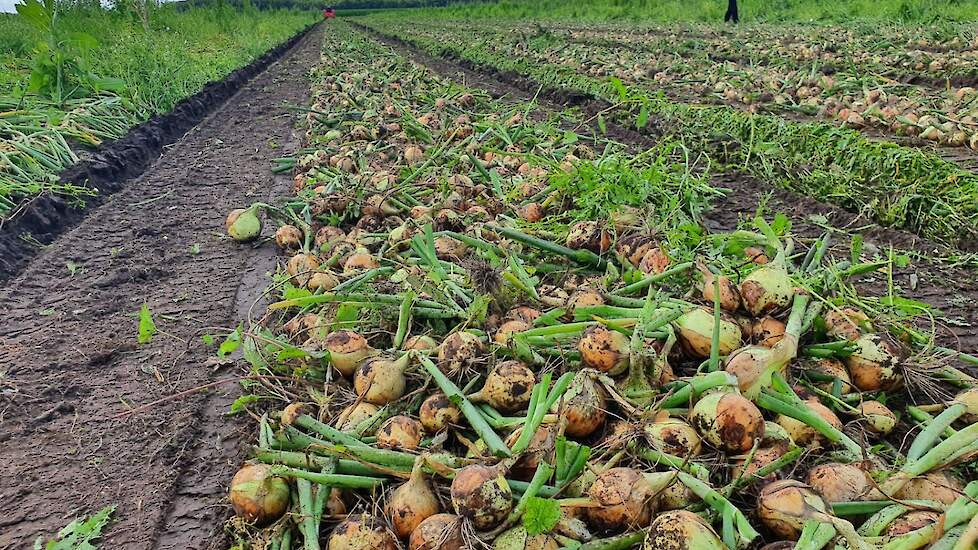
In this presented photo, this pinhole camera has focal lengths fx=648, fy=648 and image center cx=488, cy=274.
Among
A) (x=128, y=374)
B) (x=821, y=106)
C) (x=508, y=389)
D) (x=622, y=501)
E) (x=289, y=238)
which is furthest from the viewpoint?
(x=821, y=106)

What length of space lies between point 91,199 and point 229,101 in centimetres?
577

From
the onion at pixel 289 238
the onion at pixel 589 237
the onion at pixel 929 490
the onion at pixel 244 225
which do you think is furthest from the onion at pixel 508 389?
the onion at pixel 244 225

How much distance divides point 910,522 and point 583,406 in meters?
0.90

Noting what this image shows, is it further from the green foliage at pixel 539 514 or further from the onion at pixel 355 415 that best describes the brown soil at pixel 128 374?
the green foliage at pixel 539 514

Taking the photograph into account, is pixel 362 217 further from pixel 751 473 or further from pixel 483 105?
pixel 483 105

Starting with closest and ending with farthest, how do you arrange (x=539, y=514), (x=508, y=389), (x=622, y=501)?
(x=539, y=514) < (x=622, y=501) < (x=508, y=389)

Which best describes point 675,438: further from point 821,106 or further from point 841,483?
point 821,106

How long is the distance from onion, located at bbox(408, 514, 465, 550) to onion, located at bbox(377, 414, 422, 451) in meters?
0.38

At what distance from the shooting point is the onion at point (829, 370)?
2327 mm

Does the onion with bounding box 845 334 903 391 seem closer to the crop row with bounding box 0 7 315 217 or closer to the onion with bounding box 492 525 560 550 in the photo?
the onion with bounding box 492 525 560 550

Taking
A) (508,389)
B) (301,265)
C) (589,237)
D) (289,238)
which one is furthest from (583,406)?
(289,238)

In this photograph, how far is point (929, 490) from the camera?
184cm

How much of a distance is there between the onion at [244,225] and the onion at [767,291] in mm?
3596

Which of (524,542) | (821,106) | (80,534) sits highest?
(821,106)
